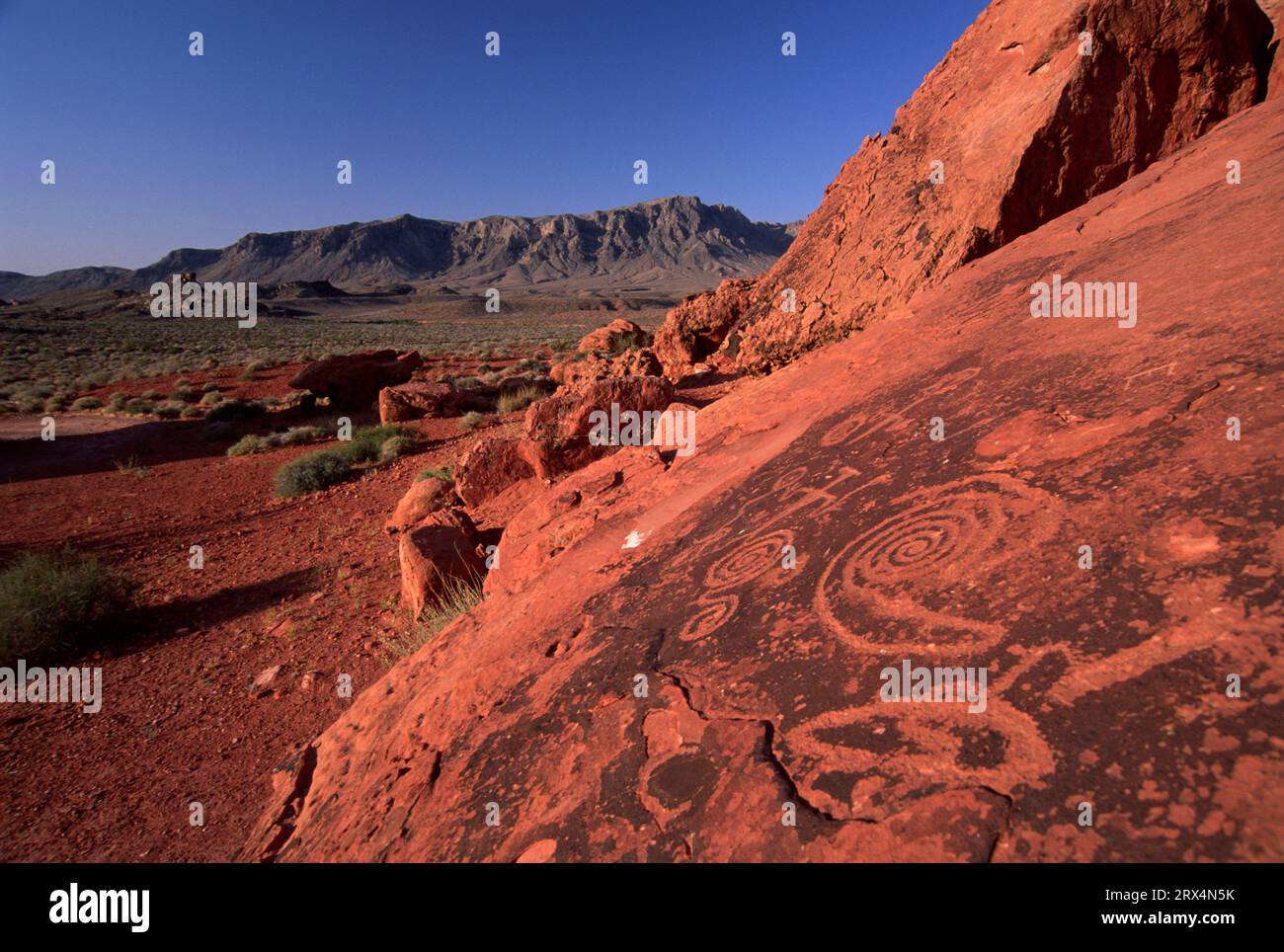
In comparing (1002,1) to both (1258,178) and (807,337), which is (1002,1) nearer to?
(807,337)

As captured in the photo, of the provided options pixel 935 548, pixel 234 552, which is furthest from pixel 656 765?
pixel 234 552

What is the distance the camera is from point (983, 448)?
2.81 m

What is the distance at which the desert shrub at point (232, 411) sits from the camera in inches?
696

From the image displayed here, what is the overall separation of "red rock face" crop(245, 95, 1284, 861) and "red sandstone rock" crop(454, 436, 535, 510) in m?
3.93

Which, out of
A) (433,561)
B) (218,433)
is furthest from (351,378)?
(433,561)

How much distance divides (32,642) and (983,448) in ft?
27.3

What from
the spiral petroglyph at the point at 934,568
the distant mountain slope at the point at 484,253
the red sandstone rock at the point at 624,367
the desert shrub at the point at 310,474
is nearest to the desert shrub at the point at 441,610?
the spiral petroglyph at the point at 934,568

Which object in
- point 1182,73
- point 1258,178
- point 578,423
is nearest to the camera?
point 1258,178

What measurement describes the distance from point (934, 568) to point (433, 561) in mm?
4624

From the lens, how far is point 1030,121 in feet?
20.0

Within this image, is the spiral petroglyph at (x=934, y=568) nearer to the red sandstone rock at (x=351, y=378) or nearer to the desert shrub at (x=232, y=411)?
the red sandstone rock at (x=351, y=378)

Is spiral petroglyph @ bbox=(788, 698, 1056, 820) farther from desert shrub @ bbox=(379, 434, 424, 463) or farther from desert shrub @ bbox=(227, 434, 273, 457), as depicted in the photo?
desert shrub @ bbox=(227, 434, 273, 457)

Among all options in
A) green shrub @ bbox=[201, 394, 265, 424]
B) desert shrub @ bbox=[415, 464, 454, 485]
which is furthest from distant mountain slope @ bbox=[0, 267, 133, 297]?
desert shrub @ bbox=[415, 464, 454, 485]

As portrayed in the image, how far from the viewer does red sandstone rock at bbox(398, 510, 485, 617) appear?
582 cm
